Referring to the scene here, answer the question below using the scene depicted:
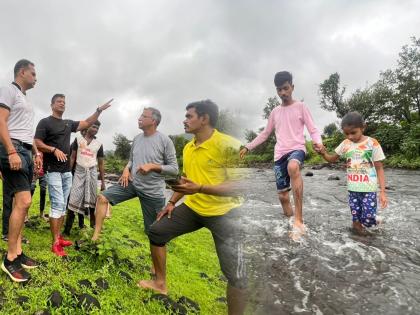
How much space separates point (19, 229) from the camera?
3857 mm

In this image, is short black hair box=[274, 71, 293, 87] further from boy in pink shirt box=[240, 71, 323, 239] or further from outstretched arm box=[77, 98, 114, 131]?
outstretched arm box=[77, 98, 114, 131]

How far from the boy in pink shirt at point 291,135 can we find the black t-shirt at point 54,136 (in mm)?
2770

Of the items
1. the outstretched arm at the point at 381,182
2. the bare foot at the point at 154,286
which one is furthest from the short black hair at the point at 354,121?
the bare foot at the point at 154,286

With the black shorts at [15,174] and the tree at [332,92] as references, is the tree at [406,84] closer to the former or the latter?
the tree at [332,92]

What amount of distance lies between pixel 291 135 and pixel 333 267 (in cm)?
223

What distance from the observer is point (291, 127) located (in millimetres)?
6066

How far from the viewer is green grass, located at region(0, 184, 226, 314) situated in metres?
3.44

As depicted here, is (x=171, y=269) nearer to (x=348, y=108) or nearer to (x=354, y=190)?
(x=354, y=190)

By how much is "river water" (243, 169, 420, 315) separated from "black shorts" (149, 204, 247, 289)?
2.82ft

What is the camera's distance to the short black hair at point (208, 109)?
3.20 meters

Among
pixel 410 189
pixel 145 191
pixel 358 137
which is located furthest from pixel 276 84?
pixel 410 189

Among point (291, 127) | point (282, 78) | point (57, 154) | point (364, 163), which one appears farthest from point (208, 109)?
point (364, 163)

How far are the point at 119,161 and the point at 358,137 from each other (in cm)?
4568

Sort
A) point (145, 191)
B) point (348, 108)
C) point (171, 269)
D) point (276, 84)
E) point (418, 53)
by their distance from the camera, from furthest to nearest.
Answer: point (348, 108), point (418, 53), point (276, 84), point (171, 269), point (145, 191)
